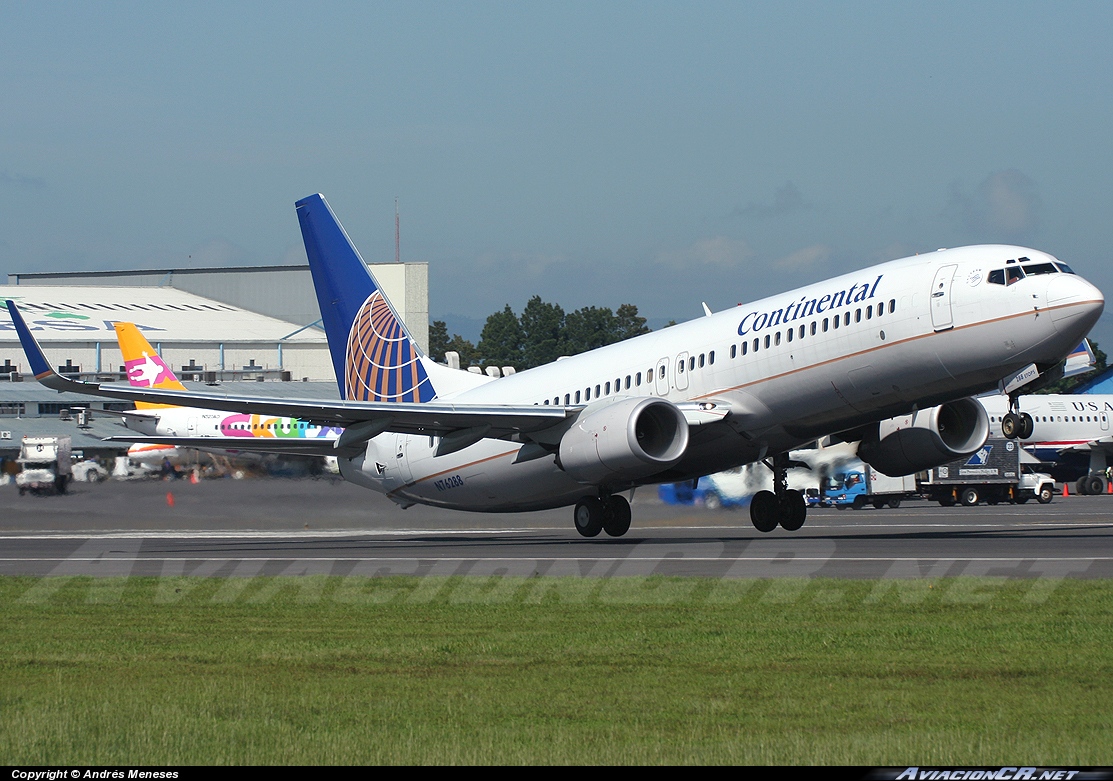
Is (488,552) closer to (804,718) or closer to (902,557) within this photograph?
(902,557)

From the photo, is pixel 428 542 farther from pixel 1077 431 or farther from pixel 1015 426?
pixel 1077 431

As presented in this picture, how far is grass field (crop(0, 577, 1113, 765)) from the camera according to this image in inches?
325

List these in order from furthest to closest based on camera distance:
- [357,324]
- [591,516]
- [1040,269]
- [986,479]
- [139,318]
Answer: [139,318]
[986,479]
[357,324]
[591,516]
[1040,269]

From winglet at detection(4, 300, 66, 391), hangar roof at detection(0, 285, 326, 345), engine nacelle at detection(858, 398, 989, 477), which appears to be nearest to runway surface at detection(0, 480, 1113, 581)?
engine nacelle at detection(858, 398, 989, 477)

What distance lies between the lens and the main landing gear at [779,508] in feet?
101

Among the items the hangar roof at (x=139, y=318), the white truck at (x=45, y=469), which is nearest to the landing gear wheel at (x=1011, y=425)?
the white truck at (x=45, y=469)

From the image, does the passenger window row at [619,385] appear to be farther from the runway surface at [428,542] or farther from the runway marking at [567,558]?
the runway marking at [567,558]

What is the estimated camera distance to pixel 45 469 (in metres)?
38.7

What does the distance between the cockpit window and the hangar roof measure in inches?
3837

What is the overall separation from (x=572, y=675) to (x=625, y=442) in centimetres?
1568

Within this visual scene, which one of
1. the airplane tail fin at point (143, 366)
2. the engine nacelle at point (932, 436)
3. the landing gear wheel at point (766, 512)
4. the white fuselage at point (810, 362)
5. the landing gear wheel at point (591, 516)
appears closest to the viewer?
the white fuselage at point (810, 362)

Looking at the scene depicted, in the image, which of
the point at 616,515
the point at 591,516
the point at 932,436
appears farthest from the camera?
the point at 591,516

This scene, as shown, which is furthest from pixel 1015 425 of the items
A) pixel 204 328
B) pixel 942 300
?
pixel 204 328

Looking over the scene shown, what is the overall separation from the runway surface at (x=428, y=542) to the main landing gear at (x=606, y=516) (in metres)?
0.32
